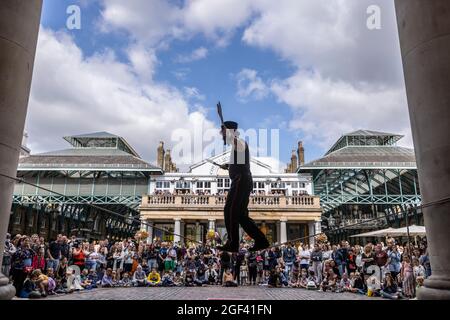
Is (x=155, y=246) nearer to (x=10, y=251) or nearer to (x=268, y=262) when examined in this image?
(x=268, y=262)

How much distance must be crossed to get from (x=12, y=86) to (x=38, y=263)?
8.02 m

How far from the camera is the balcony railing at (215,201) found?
26.6 m

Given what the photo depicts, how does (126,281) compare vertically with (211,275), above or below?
below

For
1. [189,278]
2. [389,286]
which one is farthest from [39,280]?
[389,286]

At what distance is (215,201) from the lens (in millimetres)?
26672

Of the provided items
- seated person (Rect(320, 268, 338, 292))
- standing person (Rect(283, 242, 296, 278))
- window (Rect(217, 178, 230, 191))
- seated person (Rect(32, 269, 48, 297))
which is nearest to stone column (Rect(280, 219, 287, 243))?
window (Rect(217, 178, 230, 191))

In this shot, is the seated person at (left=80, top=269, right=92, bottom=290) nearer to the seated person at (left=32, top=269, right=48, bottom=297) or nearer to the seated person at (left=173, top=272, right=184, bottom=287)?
the seated person at (left=32, top=269, right=48, bottom=297)

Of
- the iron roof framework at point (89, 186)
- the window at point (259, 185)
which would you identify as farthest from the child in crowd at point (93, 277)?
the window at point (259, 185)

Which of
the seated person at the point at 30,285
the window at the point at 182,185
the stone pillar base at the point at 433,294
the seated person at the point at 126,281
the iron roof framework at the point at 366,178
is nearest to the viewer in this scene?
the stone pillar base at the point at 433,294

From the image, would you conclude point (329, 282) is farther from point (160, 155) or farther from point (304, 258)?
point (160, 155)

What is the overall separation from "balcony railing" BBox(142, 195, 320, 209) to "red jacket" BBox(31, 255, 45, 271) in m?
16.1

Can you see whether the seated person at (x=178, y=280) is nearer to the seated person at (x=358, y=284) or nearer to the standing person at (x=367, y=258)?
the seated person at (x=358, y=284)

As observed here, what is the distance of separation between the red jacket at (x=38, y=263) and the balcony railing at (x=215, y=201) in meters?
16.1
